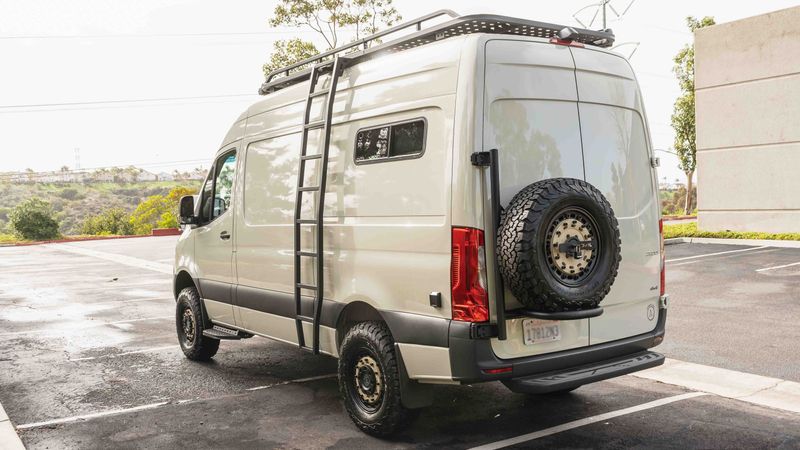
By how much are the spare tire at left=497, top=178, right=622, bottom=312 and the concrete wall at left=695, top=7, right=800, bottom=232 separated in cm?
1654

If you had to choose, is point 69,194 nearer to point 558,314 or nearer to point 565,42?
point 565,42

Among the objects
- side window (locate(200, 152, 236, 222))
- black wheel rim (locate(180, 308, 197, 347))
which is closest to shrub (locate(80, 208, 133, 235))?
black wheel rim (locate(180, 308, 197, 347))

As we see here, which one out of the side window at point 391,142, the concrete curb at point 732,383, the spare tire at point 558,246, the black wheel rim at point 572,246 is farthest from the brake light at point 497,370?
the concrete curb at point 732,383

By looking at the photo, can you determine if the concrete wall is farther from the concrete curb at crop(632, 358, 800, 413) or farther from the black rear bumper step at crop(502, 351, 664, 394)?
the black rear bumper step at crop(502, 351, 664, 394)

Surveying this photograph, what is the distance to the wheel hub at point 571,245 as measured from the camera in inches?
167

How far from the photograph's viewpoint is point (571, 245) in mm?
4293

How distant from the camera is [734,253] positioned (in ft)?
53.5

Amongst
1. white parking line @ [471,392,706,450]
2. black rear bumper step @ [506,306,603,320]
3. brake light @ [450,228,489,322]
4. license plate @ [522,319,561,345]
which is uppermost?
brake light @ [450,228,489,322]

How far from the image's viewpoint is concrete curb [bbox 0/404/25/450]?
498 centimetres

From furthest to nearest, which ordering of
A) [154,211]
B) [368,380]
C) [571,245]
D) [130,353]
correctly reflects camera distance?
1. [154,211]
2. [130,353]
3. [368,380]
4. [571,245]

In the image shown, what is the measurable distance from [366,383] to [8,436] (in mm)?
2643

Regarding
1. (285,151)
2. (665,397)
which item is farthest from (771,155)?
(285,151)

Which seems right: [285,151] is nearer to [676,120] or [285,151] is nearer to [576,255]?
[576,255]

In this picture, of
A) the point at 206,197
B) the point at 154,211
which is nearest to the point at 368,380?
the point at 206,197
